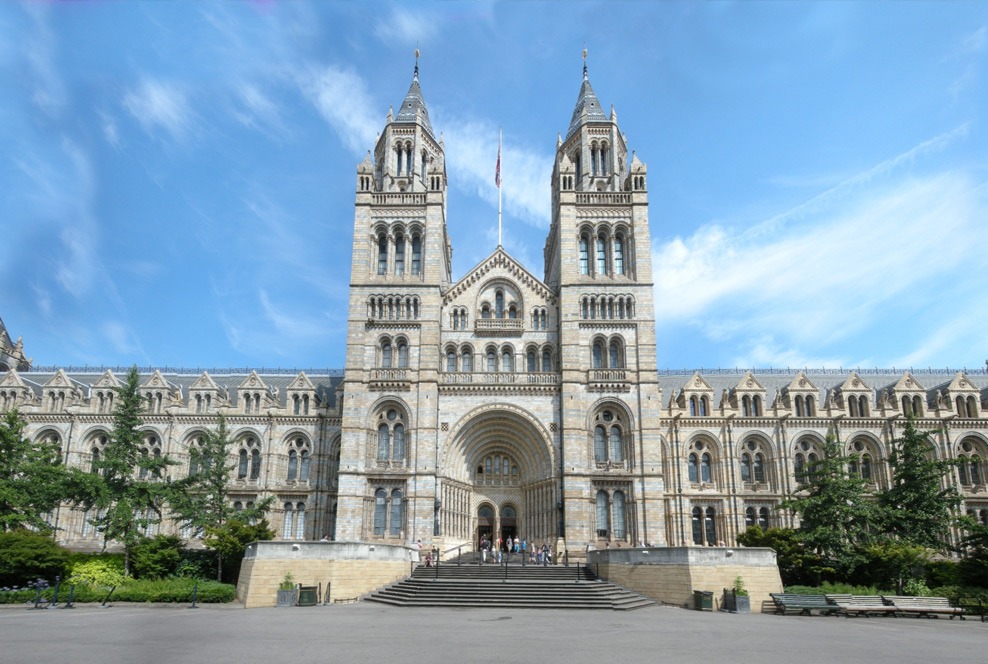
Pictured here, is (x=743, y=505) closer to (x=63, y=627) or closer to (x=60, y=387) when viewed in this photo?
(x=63, y=627)

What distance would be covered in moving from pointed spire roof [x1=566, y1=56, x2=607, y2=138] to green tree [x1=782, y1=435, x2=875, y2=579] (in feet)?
93.8

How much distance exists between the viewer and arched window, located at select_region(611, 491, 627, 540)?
4031cm

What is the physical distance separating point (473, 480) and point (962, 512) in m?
34.4

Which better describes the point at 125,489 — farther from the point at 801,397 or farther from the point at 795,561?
the point at 801,397

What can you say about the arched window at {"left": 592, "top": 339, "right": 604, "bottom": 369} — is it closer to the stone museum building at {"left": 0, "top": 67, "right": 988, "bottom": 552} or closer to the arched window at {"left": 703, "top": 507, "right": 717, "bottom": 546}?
the stone museum building at {"left": 0, "top": 67, "right": 988, "bottom": 552}

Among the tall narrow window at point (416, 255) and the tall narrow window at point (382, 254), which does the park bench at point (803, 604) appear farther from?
the tall narrow window at point (382, 254)

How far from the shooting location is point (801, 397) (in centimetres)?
5012

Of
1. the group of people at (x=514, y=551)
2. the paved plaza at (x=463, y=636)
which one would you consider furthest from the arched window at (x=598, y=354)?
the paved plaza at (x=463, y=636)

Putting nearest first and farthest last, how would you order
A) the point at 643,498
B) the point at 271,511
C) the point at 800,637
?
the point at 800,637
the point at 643,498
the point at 271,511

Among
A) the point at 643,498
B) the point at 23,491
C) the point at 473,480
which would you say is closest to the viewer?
the point at 23,491

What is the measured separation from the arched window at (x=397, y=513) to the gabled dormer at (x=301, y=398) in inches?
503

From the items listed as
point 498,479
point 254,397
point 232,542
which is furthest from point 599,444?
point 254,397

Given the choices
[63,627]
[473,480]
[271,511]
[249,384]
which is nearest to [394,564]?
[473,480]

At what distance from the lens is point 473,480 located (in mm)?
44094
